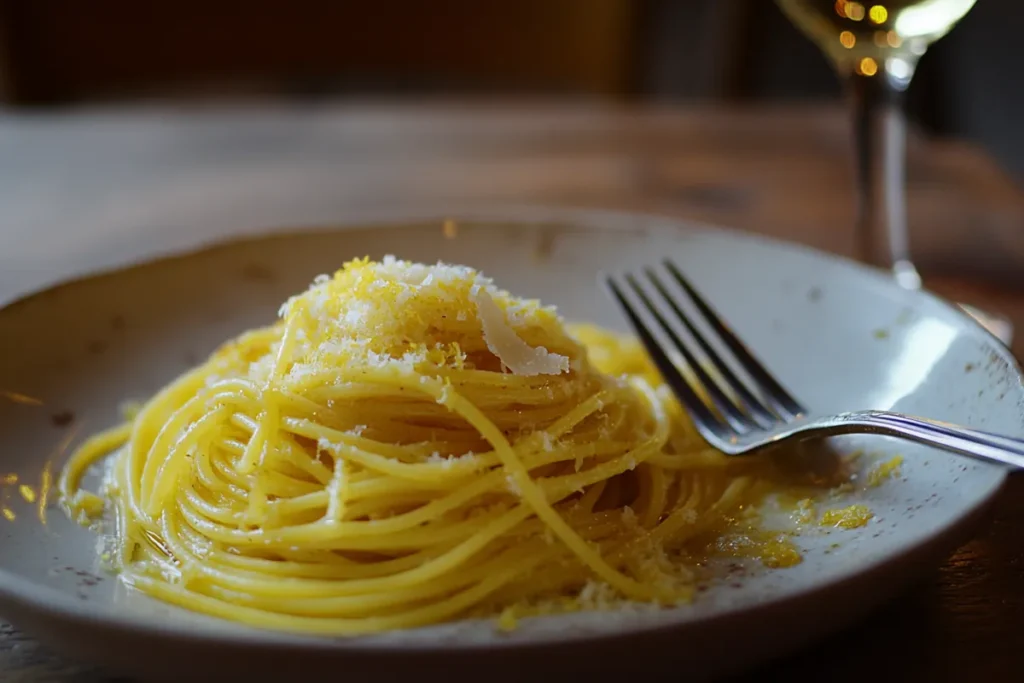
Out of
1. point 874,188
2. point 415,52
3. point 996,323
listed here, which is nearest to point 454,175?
point 874,188

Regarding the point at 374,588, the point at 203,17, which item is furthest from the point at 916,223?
the point at 203,17

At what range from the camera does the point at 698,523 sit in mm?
1009

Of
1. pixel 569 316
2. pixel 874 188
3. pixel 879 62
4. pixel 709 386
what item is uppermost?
pixel 879 62

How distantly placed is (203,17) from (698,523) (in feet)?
17.2

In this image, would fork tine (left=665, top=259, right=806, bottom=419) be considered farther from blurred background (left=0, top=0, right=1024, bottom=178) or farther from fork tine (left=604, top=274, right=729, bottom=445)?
blurred background (left=0, top=0, right=1024, bottom=178)

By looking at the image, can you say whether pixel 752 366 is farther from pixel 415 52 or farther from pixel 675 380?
pixel 415 52

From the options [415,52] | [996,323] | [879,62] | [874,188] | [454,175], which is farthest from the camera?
[415,52]

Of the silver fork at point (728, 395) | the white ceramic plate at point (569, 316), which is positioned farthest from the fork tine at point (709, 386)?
the white ceramic plate at point (569, 316)

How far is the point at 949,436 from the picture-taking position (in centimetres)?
89

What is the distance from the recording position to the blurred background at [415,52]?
16.5 ft

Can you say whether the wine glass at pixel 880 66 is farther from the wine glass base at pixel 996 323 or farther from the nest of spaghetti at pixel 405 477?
the nest of spaghetti at pixel 405 477

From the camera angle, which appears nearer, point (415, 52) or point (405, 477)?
point (405, 477)

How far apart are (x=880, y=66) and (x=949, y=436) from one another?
125cm

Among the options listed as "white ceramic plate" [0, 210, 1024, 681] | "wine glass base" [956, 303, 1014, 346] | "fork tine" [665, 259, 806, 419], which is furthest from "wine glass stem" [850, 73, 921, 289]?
"fork tine" [665, 259, 806, 419]
